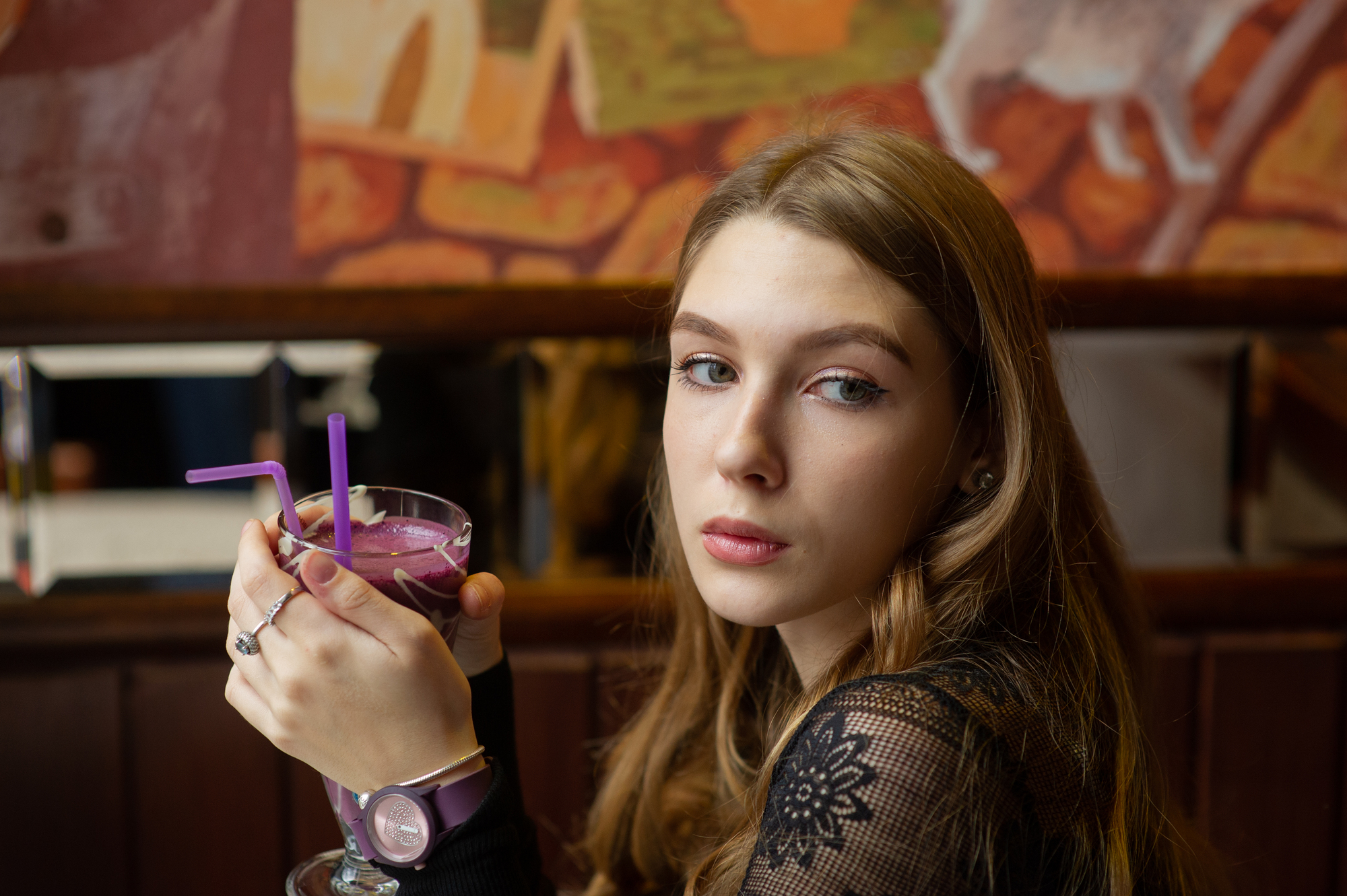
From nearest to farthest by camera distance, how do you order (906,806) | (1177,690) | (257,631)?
1. (906,806)
2. (257,631)
3. (1177,690)

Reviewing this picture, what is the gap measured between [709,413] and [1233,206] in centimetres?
143

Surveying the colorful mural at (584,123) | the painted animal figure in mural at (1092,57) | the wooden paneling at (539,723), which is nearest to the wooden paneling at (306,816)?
the wooden paneling at (539,723)

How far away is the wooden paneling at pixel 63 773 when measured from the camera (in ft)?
6.20

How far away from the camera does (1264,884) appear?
2.10 meters

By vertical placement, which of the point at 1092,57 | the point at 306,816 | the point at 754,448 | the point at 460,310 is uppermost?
the point at 1092,57

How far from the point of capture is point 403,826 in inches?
41.1

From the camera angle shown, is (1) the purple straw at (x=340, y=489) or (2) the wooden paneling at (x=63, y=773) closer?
(1) the purple straw at (x=340, y=489)

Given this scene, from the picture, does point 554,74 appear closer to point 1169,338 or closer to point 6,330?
point 6,330

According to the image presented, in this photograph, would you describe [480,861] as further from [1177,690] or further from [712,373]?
[1177,690]

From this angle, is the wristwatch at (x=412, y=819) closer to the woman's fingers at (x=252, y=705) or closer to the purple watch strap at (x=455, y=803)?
the purple watch strap at (x=455, y=803)

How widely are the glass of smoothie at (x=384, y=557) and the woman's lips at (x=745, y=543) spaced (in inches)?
10.3

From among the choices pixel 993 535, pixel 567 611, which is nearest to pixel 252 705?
pixel 993 535

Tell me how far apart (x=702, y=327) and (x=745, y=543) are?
0.24 m

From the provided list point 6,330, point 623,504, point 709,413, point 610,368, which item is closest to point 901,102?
point 610,368
